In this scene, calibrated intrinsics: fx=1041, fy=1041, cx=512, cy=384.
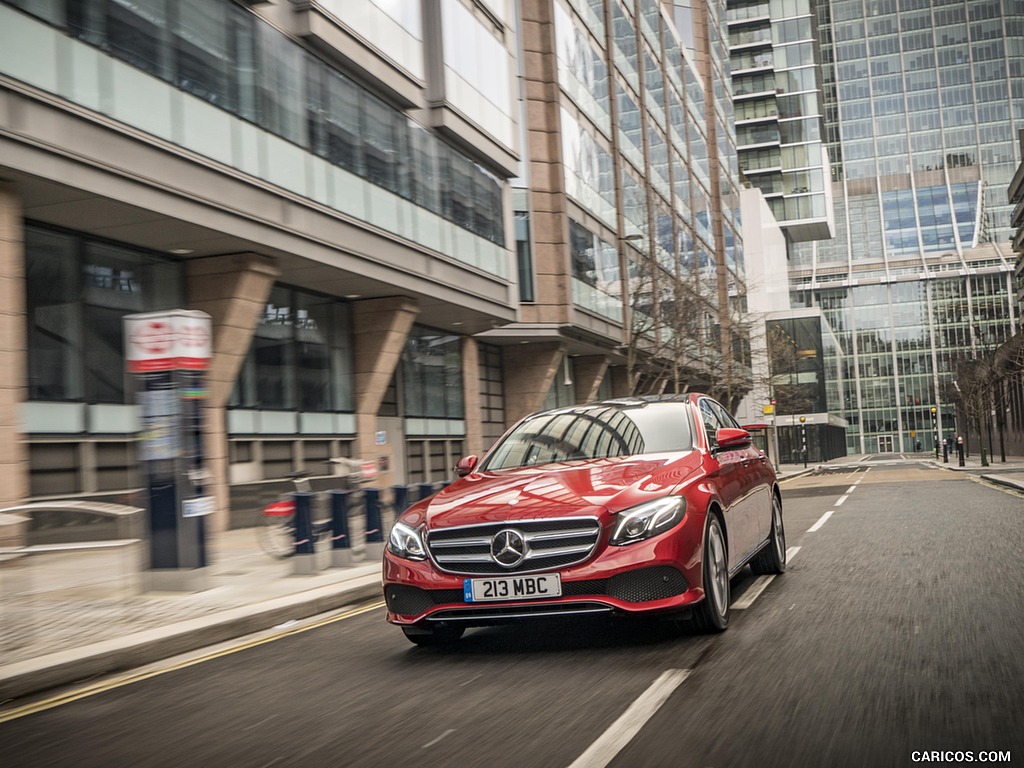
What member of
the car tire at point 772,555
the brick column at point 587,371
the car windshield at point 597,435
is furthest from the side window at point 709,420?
the brick column at point 587,371

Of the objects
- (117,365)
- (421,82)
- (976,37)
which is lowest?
(117,365)

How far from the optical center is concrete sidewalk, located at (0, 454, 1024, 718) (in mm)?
6664

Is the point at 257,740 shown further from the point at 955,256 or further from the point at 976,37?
the point at 976,37

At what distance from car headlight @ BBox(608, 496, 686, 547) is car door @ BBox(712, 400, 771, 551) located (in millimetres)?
1743

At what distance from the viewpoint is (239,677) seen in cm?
627

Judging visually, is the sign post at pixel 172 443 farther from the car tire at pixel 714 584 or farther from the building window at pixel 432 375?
the building window at pixel 432 375

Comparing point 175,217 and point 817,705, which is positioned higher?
point 175,217

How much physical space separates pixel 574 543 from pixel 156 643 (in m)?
3.21

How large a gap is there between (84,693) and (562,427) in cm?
359

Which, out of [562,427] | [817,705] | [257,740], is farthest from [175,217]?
[817,705]

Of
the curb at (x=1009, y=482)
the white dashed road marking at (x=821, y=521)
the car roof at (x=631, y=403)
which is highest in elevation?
the car roof at (x=631, y=403)

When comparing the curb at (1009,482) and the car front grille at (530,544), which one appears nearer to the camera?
the car front grille at (530,544)

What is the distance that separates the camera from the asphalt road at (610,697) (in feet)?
13.2

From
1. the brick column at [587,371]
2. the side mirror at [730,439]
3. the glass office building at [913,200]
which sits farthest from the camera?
the glass office building at [913,200]
